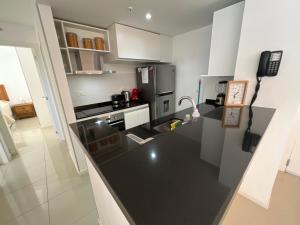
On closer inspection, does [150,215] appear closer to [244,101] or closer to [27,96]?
[244,101]

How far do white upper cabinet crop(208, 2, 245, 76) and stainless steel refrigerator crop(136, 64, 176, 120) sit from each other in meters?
1.07

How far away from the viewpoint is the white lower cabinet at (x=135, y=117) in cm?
241

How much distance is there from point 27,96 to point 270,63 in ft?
23.1

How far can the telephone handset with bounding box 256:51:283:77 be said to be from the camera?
4.01 feet

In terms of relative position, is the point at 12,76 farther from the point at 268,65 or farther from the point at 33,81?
the point at 268,65

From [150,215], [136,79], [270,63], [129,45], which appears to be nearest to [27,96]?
[136,79]

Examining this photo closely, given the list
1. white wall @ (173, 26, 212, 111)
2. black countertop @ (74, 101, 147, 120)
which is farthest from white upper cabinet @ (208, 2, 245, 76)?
black countertop @ (74, 101, 147, 120)

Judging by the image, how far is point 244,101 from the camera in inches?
59.7

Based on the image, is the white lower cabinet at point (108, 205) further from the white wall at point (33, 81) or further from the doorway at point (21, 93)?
the white wall at point (33, 81)

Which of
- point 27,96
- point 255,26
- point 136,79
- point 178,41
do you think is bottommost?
point 27,96

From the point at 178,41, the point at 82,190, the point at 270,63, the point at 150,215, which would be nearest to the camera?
the point at 150,215

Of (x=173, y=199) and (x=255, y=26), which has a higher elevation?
(x=255, y=26)

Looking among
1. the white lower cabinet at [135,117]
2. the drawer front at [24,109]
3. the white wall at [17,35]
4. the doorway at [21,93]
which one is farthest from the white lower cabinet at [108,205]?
the drawer front at [24,109]

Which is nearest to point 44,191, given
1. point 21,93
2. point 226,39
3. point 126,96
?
point 126,96
